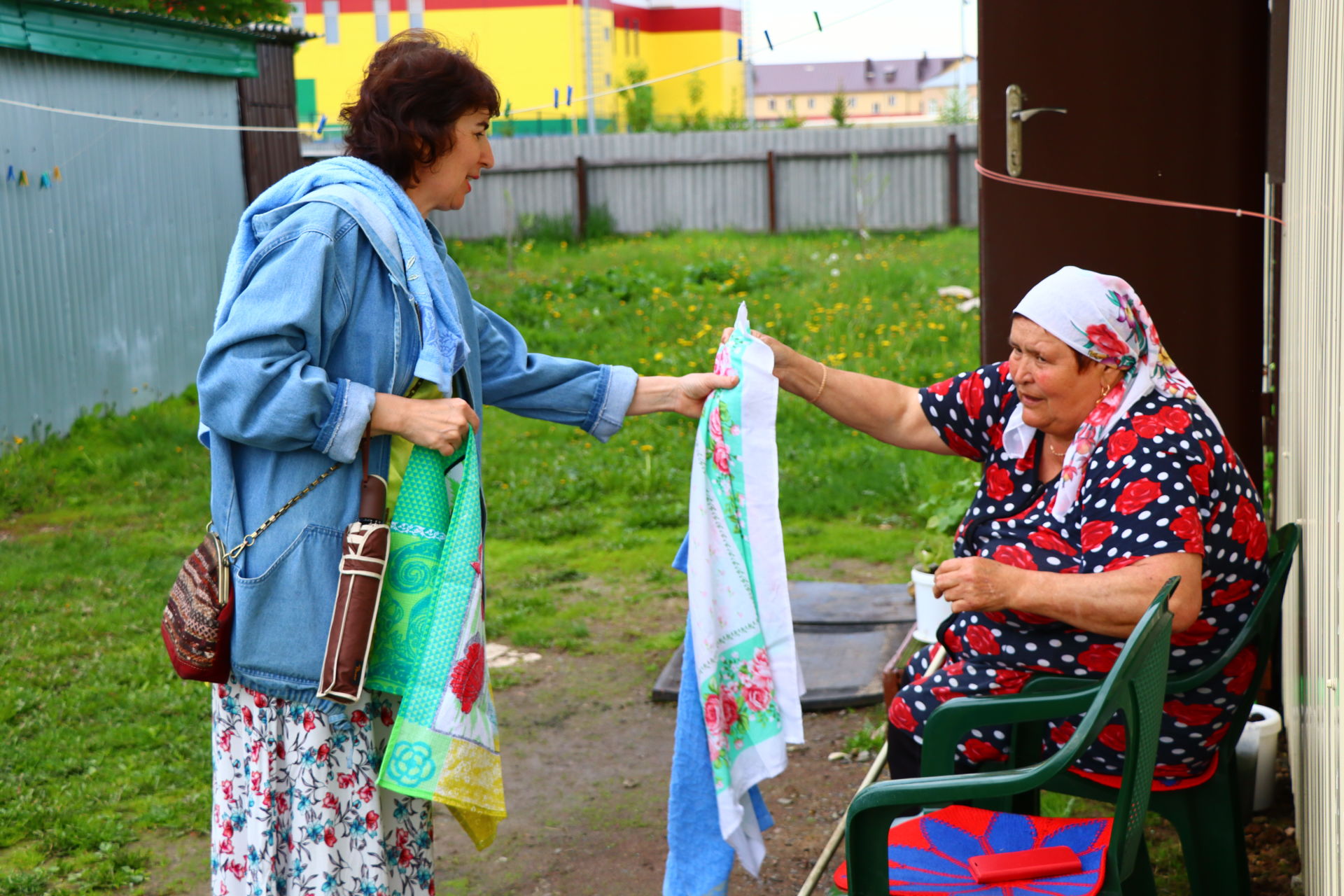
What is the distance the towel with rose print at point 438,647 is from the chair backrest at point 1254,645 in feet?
4.46

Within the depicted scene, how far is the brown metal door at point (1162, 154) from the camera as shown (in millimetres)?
4094

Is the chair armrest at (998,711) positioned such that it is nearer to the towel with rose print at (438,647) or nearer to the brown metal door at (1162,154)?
the towel with rose print at (438,647)

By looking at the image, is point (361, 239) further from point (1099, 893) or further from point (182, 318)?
point (182, 318)

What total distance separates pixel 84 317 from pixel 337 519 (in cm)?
762

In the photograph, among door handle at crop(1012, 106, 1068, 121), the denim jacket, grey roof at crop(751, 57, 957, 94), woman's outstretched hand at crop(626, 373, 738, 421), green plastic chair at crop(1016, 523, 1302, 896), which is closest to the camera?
the denim jacket

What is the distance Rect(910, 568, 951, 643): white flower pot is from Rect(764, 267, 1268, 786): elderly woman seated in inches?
48.0

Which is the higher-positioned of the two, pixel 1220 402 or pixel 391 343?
pixel 391 343

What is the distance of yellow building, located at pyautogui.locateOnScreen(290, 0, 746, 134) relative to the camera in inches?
1022

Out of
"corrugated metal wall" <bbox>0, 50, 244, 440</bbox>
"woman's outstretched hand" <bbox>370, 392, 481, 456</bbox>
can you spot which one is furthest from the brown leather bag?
"corrugated metal wall" <bbox>0, 50, 244, 440</bbox>

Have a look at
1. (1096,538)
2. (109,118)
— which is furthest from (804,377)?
(109,118)

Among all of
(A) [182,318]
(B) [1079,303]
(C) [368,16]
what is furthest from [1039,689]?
(C) [368,16]

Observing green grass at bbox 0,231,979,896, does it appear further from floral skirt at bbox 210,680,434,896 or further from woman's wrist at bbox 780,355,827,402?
woman's wrist at bbox 780,355,827,402

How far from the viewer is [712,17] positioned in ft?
117

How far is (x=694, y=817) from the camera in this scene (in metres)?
2.62
